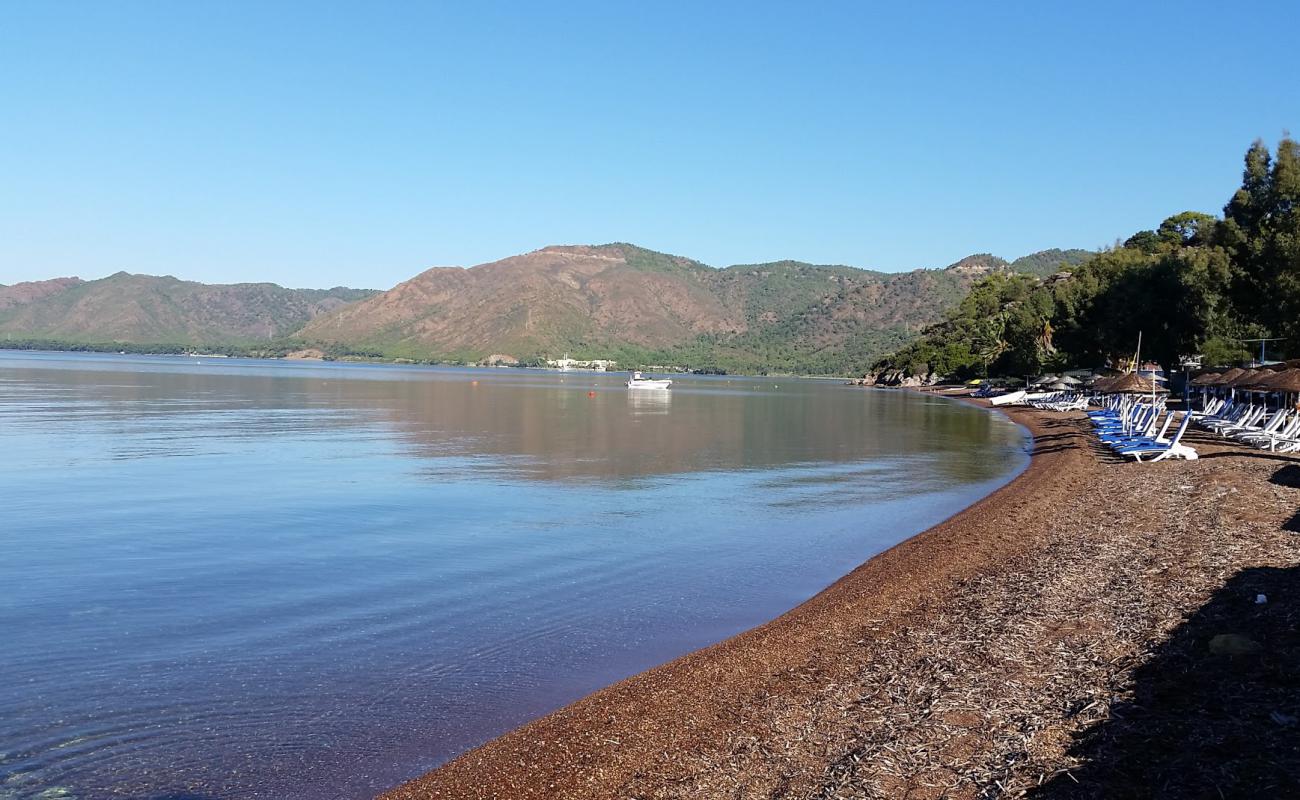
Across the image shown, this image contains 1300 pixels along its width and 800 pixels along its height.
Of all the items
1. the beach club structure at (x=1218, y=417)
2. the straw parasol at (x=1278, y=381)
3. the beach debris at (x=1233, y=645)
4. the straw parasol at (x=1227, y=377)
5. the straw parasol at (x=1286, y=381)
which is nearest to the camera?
the beach debris at (x=1233, y=645)

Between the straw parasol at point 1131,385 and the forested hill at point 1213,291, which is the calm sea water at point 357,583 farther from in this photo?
the forested hill at point 1213,291

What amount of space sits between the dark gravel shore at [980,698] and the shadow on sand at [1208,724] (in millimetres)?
16

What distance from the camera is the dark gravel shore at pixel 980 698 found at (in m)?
6.00

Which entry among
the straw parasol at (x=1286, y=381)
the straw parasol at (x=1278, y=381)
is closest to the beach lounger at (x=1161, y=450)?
the straw parasol at (x=1286, y=381)

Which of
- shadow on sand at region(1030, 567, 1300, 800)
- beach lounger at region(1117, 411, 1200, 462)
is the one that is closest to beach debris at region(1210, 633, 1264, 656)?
shadow on sand at region(1030, 567, 1300, 800)

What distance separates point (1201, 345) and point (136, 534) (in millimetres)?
53866

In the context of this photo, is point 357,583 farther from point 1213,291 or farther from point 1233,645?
point 1213,291

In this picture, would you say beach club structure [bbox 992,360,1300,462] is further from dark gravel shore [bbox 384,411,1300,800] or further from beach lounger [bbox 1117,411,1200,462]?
dark gravel shore [bbox 384,411,1300,800]

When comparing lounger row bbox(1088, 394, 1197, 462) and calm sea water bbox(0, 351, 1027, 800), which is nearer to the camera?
calm sea water bbox(0, 351, 1027, 800)

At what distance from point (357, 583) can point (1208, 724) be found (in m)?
10.5

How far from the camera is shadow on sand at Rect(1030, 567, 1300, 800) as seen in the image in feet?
17.9

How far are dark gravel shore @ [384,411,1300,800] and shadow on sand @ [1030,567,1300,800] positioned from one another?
0.02m

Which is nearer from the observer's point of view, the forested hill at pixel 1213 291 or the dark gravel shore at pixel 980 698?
the dark gravel shore at pixel 980 698

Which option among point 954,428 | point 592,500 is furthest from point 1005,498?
point 954,428
